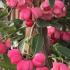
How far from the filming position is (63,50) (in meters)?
0.89

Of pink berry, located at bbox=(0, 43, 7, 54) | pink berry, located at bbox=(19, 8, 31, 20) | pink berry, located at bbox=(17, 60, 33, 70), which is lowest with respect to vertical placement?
pink berry, located at bbox=(17, 60, 33, 70)

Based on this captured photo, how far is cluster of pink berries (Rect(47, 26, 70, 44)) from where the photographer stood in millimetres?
1032

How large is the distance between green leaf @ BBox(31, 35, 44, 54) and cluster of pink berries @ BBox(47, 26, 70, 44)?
97 millimetres

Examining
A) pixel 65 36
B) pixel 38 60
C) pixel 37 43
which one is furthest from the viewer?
pixel 65 36

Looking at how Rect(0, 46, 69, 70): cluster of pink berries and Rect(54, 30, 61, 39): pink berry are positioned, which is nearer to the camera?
Rect(0, 46, 69, 70): cluster of pink berries

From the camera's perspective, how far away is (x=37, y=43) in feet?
3.05

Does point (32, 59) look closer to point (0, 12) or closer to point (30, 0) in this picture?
point (30, 0)

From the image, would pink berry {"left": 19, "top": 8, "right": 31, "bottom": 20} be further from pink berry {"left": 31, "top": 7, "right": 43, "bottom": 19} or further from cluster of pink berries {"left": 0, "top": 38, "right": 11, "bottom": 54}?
cluster of pink berries {"left": 0, "top": 38, "right": 11, "bottom": 54}

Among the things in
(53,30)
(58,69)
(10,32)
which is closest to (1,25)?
(10,32)

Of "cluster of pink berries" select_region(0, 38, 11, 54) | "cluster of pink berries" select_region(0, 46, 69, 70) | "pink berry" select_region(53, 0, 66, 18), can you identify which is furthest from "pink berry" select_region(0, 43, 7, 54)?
"pink berry" select_region(53, 0, 66, 18)

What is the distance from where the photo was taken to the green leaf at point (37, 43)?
910mm

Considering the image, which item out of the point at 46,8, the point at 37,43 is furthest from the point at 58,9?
the point at 37,43

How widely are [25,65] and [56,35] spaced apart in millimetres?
256

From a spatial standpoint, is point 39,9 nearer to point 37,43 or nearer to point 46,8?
point 46,8
